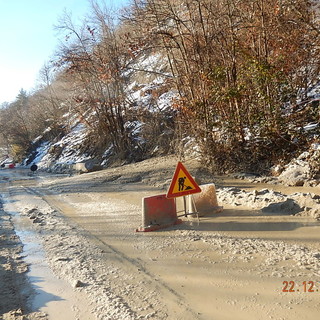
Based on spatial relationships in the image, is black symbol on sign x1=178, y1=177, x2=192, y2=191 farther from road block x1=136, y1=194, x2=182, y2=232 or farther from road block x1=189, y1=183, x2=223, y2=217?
road block x1=189, y1=183, x2=223, y2=217

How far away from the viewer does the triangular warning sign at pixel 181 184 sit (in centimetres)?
664

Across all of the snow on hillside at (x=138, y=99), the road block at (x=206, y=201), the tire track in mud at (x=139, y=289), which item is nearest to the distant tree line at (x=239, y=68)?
the snow on hillside at (x=138, y=99)

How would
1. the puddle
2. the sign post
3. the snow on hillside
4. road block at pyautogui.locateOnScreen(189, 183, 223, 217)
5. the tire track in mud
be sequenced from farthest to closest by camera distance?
the snow on hillside
road block at pyautogui.locateOnScreen(189, 183, 223, 217)
the sign post
the puddle
the tire track in mud

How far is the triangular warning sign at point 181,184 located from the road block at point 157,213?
1.57 feet

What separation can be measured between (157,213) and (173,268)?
2210 millimetres

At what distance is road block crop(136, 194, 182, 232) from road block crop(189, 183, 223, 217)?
2.10ft

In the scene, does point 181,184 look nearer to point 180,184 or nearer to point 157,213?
point 180,184

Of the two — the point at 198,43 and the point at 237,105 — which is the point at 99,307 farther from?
the point at 198,43

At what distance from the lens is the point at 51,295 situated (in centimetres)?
455

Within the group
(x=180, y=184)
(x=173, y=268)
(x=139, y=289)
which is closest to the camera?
(x=139, y=289)

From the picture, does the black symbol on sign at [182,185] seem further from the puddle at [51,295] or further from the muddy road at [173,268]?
the puddle at [51,295]

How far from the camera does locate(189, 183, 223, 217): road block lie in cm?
771

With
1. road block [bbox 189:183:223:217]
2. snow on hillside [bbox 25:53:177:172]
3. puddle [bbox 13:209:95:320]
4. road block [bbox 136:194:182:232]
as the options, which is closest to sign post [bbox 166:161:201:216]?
road block [bbox 136:194:182:232]

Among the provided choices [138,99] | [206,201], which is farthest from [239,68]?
[138,99]
